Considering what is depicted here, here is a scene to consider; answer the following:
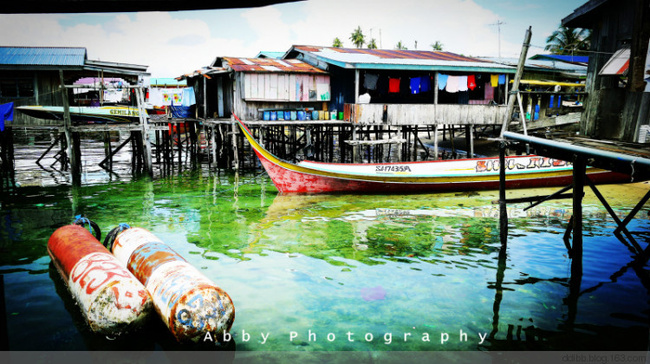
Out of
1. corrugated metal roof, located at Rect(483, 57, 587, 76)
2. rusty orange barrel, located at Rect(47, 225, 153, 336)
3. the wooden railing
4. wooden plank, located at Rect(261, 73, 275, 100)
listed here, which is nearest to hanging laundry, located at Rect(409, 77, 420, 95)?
the wooden railing

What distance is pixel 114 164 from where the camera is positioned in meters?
21.2

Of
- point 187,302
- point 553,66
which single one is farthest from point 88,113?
point 553,66

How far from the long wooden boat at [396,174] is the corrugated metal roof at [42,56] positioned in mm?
11218

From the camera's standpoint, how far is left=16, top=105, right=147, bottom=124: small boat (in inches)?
687

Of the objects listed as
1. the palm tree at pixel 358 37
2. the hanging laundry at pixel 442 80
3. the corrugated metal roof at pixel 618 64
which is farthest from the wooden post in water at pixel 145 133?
the palm tree at pixel 358 37

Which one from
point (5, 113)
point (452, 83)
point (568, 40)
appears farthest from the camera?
point (568, 40)

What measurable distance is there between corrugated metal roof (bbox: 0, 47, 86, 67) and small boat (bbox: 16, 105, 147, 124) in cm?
258

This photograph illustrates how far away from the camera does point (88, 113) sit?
1772cm

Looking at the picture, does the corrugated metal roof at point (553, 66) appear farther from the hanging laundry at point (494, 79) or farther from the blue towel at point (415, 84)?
the blue towel at point (415, 84)

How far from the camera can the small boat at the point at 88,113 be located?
17.5 metres

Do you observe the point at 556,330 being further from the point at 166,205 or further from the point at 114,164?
the point at 114,164

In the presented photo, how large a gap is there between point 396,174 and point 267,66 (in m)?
8.11

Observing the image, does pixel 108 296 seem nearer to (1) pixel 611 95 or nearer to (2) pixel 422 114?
(1) pixel 611 95

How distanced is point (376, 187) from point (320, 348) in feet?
30.6
